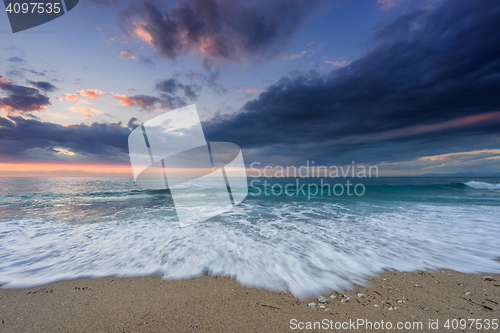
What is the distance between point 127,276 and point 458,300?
492 cm

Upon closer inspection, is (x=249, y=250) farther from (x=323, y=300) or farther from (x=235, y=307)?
(x=323, y=300)

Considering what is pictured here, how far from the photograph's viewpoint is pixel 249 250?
4047mm

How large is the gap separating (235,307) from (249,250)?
180 centimetres

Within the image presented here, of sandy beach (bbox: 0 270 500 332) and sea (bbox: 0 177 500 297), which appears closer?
sandy beach (bbox: 0 270 500 332)

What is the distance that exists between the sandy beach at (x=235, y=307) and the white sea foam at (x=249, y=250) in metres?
0.30

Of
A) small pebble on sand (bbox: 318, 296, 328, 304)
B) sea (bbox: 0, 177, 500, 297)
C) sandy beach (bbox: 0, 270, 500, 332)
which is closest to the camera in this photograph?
sandy beach (bbox: 0, 270, 500, 332)

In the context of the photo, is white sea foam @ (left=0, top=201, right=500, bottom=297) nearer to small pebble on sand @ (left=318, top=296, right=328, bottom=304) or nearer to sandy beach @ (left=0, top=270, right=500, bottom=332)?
small pebble on sand @ (left=318, top=296, right=328, bottom=304)

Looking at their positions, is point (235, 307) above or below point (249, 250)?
above

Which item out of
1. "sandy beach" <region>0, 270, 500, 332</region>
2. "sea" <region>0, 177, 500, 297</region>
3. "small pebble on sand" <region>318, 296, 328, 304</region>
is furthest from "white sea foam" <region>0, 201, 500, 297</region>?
"sandy beach" <region>0, 270, 500, 332</region>

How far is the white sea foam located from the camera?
3.05 metres

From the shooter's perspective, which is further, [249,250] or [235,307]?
[249,250]

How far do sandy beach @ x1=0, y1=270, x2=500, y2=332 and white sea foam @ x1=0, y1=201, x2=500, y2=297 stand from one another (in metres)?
0.30

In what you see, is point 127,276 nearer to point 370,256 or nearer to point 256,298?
point 256,298

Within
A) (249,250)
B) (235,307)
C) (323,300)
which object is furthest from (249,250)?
(323,300)
